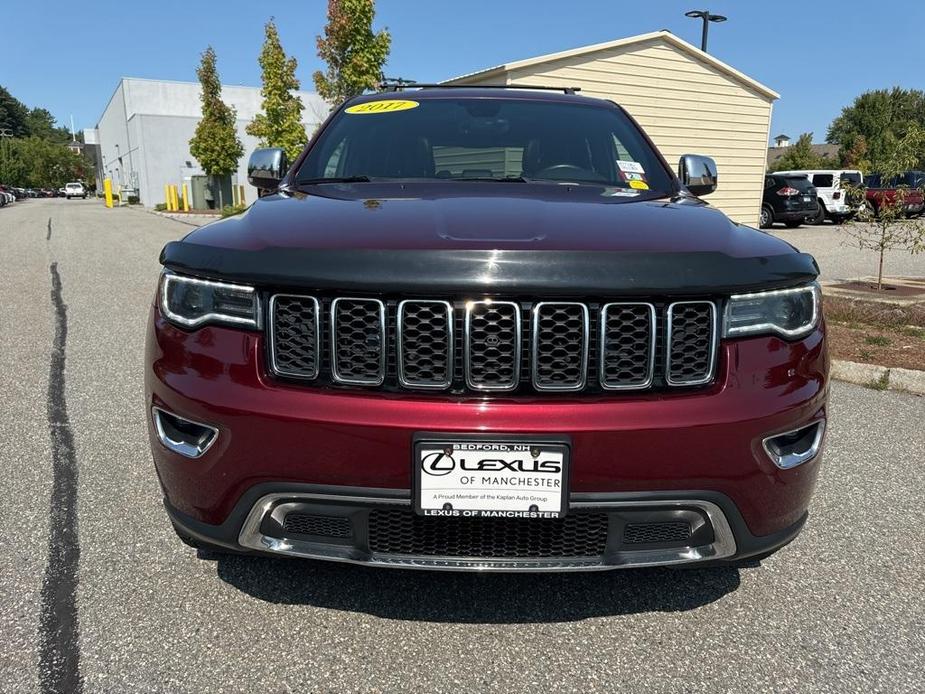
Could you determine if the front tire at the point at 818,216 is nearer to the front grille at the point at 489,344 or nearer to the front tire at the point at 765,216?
the front tire at the point at 765,216

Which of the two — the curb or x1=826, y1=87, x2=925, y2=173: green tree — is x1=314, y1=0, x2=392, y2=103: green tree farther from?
x1=826, y1=87, x2=925, y2=173: green tree

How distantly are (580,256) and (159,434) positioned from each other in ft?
4.00

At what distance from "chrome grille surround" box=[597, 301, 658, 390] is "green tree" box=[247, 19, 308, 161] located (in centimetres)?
2233

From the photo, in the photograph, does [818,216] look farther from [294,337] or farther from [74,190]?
[74,190]

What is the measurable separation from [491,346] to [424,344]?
0.55 ft

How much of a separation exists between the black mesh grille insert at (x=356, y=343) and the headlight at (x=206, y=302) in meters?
0.23

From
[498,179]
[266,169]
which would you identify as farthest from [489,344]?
[266,169]

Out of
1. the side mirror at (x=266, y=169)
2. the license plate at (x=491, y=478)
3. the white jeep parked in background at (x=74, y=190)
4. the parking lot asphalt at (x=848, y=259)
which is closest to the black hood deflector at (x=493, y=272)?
the license plate at (x=491, y=478)

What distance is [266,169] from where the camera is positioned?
10.7 ft

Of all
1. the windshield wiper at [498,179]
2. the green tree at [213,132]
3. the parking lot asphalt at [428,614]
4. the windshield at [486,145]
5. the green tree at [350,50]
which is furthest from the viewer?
the green tree at [213,132]

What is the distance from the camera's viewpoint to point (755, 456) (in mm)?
1774

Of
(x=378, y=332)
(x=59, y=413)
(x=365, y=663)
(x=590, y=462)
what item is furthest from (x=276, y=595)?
(x=59, y=413)

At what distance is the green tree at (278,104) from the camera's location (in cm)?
2275

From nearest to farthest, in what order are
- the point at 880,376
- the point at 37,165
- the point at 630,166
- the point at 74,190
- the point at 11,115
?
the point at 630,166 → the point at 880,376 → the point at 74,190 → the point at 37,165 → the point at 11,115
